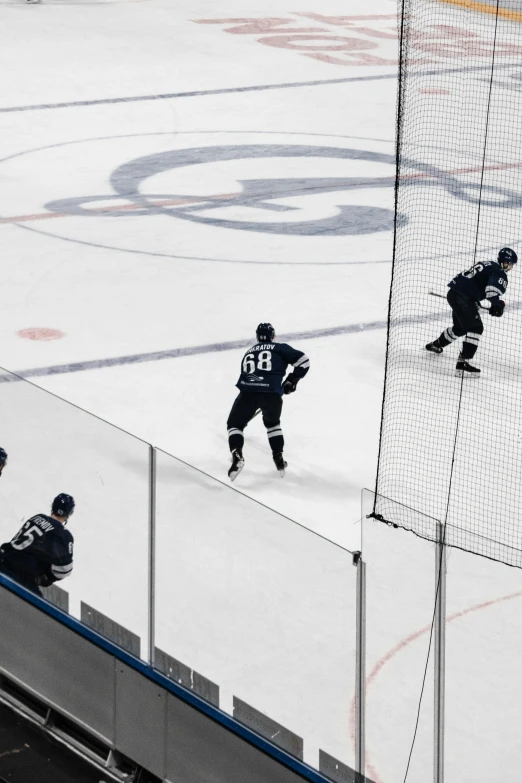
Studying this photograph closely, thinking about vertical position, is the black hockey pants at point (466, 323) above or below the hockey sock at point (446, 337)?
above

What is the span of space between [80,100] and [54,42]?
3005mm

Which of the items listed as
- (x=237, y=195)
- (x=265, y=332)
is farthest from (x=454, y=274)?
(x=265, y=332)

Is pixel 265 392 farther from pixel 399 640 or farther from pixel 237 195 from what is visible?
pixel 237 195

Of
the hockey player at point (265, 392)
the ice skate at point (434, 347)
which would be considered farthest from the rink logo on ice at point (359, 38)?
the hockey player at point (265, 392)

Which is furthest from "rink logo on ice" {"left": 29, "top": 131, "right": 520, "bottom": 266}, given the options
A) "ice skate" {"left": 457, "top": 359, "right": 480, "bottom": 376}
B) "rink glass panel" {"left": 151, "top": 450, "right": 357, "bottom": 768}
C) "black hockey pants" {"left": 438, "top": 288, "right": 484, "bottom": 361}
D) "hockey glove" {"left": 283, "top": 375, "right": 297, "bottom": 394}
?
"rink glass panel" {"left": 151, "top": 450, "right": 357, "bottom": 768}

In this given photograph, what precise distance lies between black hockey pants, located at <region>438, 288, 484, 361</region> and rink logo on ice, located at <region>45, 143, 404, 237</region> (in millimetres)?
3314

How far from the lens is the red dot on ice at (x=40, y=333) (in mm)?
9938

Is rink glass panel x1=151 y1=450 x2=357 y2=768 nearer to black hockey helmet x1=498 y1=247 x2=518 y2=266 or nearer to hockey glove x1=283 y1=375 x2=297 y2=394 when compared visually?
hockey glove x1=283 y1=375 x2=297 y2=394

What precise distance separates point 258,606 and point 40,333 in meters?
5.94

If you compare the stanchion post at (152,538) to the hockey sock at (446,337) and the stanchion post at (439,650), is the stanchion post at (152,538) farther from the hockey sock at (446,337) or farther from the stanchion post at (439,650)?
the hockey sock at (446,337)

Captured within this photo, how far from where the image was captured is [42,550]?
530cm

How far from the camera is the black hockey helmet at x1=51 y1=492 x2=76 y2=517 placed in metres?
5.11

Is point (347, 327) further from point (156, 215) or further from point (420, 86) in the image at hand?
point (420, 86)

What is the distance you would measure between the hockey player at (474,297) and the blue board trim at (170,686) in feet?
14.5
